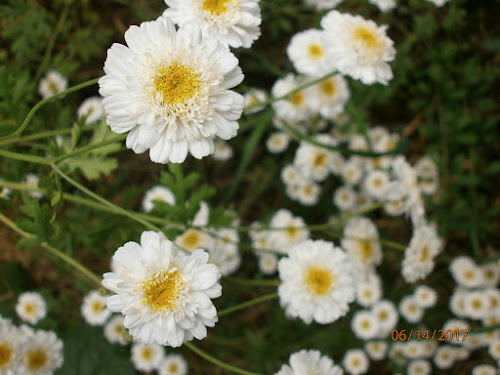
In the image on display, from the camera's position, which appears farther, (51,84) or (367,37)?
(51,84)

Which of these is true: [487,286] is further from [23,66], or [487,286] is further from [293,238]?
[23,66]

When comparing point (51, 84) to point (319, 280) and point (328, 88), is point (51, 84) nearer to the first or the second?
point (328, 88)

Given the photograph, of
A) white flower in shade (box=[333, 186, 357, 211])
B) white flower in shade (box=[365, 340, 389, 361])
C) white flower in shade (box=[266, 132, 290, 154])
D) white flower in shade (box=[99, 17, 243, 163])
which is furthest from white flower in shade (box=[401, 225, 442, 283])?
white flower in shade (box=[99, 17, 243, 163])

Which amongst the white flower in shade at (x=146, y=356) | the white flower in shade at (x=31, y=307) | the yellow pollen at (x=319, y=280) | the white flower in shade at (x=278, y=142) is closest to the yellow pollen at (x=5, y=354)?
the white flower in shade at (x=31, y=307)

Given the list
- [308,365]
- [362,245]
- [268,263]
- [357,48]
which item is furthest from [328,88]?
[308,365]

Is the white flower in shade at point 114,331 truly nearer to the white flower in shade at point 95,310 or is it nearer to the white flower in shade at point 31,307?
the white flower in shade at point 95,310

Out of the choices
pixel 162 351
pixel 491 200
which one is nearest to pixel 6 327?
pixel 162 351

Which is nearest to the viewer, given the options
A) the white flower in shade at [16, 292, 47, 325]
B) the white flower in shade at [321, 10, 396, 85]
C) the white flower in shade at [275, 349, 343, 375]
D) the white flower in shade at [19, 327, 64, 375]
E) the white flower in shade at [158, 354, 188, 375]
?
the white flower in shade at [275, 349, 343, 375]
